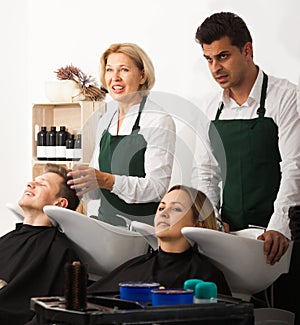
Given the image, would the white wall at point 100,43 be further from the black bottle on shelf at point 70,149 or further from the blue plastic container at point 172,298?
the blue plastic container at point 172,298

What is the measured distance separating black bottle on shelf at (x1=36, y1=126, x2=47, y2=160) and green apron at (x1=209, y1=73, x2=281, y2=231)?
135 cm

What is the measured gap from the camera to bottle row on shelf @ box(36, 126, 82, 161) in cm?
391

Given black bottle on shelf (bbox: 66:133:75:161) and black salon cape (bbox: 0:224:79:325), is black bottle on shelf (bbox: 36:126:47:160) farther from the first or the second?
black salon cape (bbox: 0:224:79:325)

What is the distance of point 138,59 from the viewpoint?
3.28m

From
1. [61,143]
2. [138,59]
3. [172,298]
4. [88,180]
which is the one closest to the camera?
[172,298]

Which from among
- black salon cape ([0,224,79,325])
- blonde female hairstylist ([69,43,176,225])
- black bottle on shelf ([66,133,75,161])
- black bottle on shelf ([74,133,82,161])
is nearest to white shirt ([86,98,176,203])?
blonde female hairstylist ([69,43,176,225])

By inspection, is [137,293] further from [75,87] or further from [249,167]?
[75,87]

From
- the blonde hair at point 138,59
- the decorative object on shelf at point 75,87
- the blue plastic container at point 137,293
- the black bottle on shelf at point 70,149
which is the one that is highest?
the blonde hair at point 138,59

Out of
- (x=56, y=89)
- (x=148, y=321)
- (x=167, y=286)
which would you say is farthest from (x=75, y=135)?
(x=148, y=321)

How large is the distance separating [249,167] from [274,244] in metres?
0.31

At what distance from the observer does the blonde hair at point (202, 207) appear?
2709mm

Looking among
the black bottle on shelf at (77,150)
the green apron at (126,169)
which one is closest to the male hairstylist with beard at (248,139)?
the green apron at (126,169)

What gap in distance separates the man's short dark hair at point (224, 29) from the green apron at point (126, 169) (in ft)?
1.22

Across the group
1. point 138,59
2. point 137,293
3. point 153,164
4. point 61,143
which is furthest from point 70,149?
point 137,293
